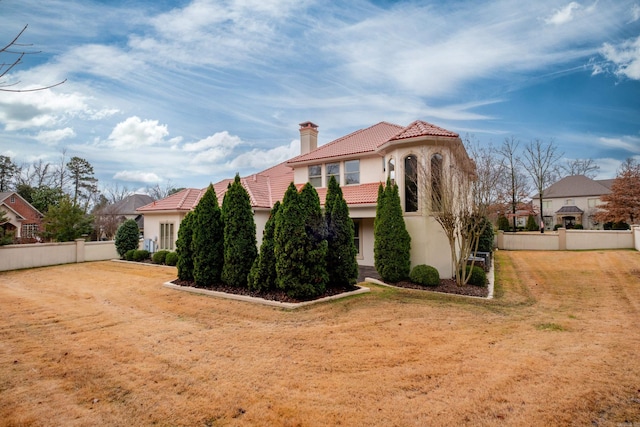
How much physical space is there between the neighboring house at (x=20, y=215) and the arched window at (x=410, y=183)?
40010 mm

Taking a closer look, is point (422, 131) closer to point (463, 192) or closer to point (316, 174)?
point (463, 192)

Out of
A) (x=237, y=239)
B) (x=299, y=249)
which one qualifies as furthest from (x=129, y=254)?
(x=299, y=249)

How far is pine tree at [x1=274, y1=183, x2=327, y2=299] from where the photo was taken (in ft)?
29.8

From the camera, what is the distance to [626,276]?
12.7 metres

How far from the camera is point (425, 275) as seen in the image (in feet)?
36.6

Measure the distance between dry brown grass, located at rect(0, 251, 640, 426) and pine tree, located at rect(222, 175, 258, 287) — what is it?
1299mm

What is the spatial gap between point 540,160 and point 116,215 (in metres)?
45.8

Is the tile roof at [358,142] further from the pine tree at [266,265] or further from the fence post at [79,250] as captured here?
the fence post at [79,250]

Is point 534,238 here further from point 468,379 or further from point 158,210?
point 158,210

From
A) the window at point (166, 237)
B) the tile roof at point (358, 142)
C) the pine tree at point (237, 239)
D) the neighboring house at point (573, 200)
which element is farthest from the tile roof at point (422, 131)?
the neighboring house at point (573, 200)

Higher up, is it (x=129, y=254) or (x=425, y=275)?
(x=129, y=254)

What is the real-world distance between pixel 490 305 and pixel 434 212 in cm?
364

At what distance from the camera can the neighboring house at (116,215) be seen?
96.9ft

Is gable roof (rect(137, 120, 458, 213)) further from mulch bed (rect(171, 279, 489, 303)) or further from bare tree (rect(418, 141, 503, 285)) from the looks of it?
mulch bed (rect(171, 279, 489, 303))
